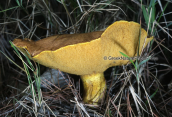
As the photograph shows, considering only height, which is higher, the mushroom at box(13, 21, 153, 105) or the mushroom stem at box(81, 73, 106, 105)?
the mushroom at box(13, 21, 153, 105)

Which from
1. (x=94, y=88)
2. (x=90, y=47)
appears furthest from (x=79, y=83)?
(x=90, y=47)

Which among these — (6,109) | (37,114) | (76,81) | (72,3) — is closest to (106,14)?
(72,3)

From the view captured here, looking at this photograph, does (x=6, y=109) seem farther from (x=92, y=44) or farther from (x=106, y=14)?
(x=106, y=14)

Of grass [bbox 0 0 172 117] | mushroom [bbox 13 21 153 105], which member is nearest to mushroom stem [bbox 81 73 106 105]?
grass [bbox 0 0 172 117]

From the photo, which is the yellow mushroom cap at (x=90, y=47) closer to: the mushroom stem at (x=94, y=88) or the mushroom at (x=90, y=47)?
the mushroom at (x=90, y=47)

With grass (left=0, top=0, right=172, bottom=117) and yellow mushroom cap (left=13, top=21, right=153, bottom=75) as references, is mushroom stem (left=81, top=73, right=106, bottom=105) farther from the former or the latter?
yellow mushroom cap (left=13, top=21, right=153, bottom=75)

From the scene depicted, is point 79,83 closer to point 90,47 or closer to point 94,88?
point 94,88
